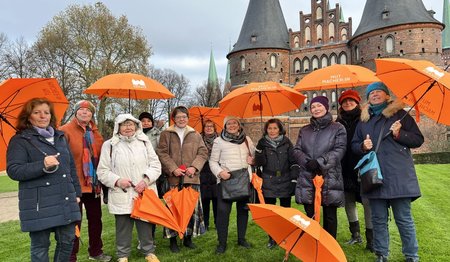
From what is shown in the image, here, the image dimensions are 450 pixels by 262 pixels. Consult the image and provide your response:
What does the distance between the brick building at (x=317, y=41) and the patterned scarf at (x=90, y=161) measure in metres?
31.7

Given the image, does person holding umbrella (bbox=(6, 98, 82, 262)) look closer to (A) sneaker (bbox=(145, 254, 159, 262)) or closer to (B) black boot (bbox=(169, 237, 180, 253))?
(A) sneaker (bbox=(145, 254, 159, 262))

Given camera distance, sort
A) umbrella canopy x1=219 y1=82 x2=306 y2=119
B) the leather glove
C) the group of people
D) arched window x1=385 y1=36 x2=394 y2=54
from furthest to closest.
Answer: arched window x1=385 y1=36 x2=394 y2=54 < umbrella canopy x1=219 y1=82 x2=306 y2=119 < the leather glove < the group of people

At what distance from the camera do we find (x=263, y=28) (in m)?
38.6

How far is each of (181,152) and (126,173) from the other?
965mm

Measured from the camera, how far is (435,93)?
396 cm

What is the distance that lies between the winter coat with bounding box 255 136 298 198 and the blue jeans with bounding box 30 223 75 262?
8.15ft

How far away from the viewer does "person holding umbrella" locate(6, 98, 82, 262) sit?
334cm

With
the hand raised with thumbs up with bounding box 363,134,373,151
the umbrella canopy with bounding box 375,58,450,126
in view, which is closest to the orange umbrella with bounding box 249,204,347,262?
the hand raised with thumbs up with bounding box 363,134,373,151

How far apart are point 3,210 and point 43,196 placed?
8.99 metres

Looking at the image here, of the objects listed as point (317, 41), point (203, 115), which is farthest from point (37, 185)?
point (317, 41)

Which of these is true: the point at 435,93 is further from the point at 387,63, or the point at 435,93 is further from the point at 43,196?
the point at 43,196

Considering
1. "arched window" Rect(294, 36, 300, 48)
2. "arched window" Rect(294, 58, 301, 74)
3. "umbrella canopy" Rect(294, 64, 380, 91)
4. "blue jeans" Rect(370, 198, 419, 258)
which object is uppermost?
"arched window" Rect(294, 36, 300, 48)

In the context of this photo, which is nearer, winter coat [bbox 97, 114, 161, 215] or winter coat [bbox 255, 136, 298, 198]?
winter coat [bbox 97, 114, 161, 215]

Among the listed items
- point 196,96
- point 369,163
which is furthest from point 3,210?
point 196,96
